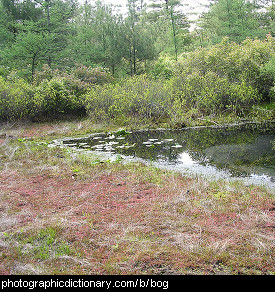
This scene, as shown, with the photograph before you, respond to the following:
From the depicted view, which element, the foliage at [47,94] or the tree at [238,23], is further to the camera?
the tree at [238,23]

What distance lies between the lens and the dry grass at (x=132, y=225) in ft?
10.0

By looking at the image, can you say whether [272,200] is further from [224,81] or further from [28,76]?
[28,76]

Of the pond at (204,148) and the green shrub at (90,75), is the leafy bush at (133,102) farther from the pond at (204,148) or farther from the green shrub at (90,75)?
the green shrub at (90,75)

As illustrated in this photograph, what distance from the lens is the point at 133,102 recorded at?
51.2 ft

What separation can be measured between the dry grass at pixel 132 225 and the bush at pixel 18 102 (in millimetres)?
9758

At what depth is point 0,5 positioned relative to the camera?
24531 mm

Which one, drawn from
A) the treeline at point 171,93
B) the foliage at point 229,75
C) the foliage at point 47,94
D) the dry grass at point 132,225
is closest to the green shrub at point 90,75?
the foliage at point 47,94

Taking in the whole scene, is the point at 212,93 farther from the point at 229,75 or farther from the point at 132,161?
the point at 132,161

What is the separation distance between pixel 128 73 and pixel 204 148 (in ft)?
53.3

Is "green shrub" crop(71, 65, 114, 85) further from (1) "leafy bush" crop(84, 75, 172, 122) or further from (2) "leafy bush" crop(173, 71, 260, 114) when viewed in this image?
(2) "leafy bush" crop(173, 71, 260, 114)

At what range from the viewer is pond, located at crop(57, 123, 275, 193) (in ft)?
23.3

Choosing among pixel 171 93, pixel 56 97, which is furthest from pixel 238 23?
pixel 56 97

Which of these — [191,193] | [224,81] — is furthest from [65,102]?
[191,193]

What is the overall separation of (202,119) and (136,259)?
13312 mm
